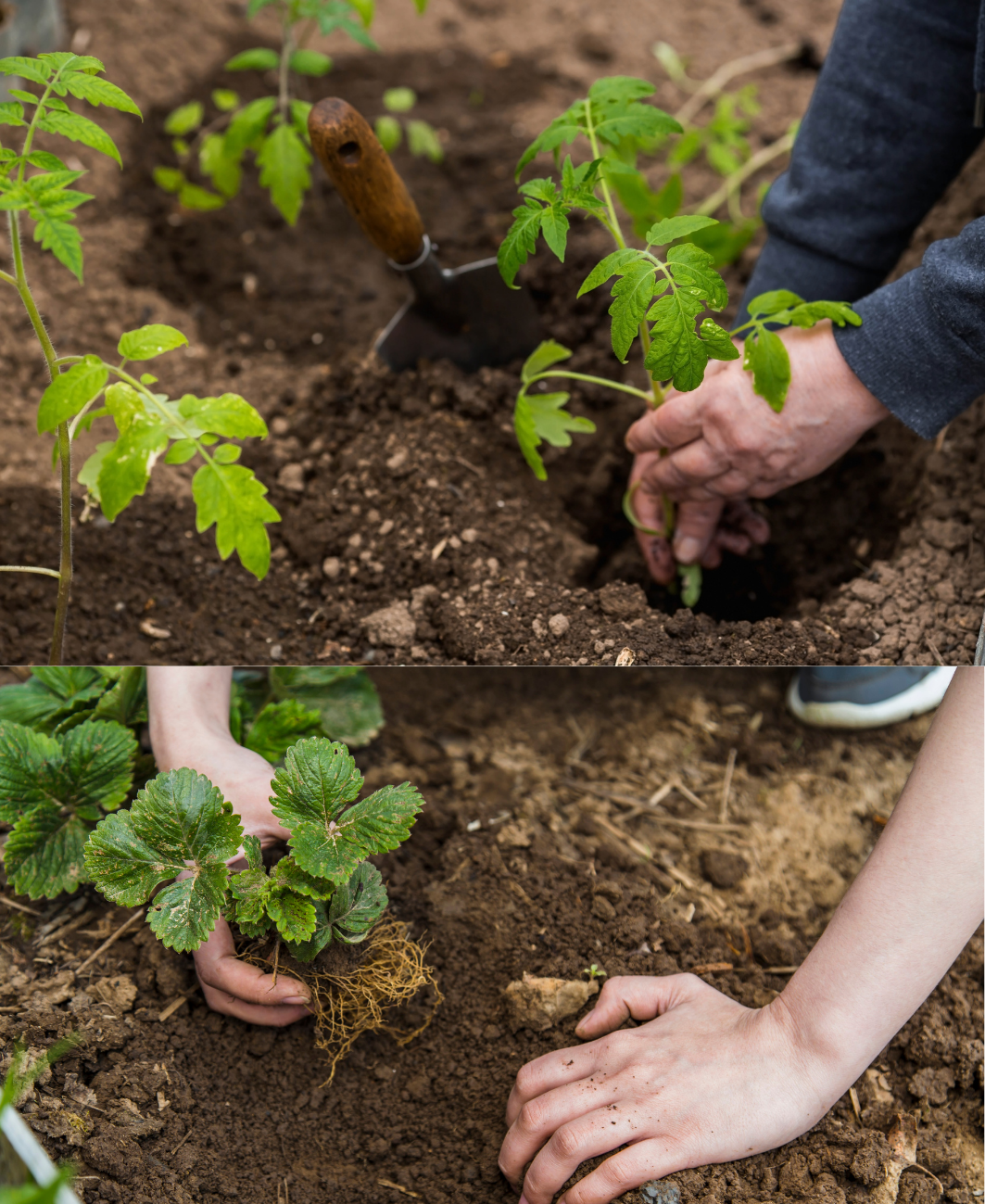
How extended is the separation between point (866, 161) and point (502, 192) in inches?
50.2

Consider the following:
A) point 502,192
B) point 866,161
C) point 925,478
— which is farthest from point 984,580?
point 502,192

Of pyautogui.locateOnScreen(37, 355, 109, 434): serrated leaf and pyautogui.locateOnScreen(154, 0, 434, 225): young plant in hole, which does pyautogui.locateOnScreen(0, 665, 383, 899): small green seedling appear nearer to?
pyautogui.locateOnScreen(37, 355, 109, 434): serrated leaf

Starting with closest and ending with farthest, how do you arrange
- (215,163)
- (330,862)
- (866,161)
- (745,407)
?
(330,862) → (745,407) → (866,161) → (215,163)

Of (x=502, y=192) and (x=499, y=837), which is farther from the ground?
(x=502, y=192)

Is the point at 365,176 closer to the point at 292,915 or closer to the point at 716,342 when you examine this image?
the point at 716,342

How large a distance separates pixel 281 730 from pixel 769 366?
96 cm

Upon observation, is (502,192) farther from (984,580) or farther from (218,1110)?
(218,1110)

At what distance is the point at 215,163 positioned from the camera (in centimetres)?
238

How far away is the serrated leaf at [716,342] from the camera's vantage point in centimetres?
125

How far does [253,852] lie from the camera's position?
1.22 meters

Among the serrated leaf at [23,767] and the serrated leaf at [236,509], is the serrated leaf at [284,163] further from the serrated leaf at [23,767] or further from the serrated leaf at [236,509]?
the serrated leaf at [23,767]

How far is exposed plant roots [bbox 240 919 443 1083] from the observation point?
4.17ft

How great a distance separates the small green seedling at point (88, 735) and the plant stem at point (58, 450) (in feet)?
0.36

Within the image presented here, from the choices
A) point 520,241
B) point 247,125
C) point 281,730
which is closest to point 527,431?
point 520,241
